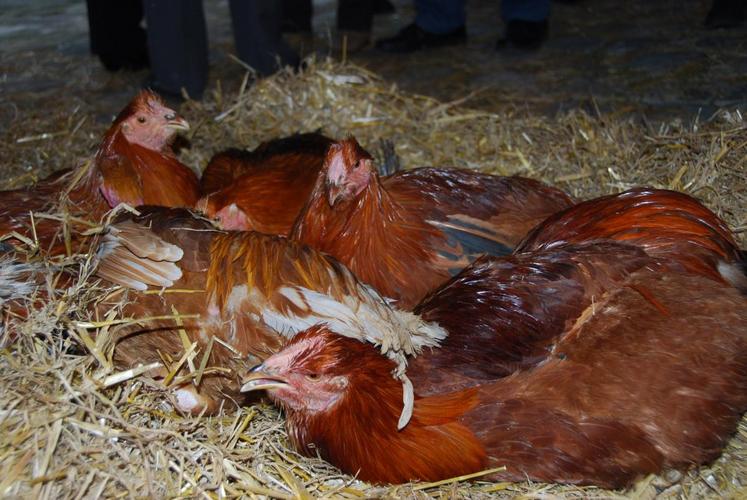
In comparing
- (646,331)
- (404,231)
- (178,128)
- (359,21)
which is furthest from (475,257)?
(359,21)

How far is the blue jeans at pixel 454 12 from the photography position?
7.34 m

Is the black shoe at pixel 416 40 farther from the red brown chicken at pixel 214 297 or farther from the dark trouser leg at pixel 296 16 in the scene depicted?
the red brown chicken at pixel 214 297

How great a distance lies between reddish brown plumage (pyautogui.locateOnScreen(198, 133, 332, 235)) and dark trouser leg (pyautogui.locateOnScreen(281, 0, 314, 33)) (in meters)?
4.34

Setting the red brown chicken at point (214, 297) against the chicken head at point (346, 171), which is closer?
the red brown chicken at point (214, 297)

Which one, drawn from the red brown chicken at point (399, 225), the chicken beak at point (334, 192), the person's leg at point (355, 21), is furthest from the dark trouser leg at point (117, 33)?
the chicken beak at point (334, 192)

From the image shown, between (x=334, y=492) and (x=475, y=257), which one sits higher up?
(x=475, y=257)

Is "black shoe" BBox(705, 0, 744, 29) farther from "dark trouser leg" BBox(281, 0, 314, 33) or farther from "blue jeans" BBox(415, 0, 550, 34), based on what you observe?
"dark trouser leg" BBox(281, 0, 314, 33)

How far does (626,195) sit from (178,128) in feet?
7.98

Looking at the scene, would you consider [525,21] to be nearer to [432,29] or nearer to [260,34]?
[432,29]

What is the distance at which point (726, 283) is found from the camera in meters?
2.76

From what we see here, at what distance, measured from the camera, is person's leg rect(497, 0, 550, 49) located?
7.34 meters

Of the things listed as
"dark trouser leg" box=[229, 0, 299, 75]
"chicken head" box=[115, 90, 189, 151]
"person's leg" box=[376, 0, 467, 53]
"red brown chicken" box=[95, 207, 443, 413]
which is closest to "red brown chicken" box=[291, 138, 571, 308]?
"red brown chicken" box=[95, 207, 443, 413]

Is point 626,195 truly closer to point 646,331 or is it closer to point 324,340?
point 646,331

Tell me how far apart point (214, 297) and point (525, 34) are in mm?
5730
